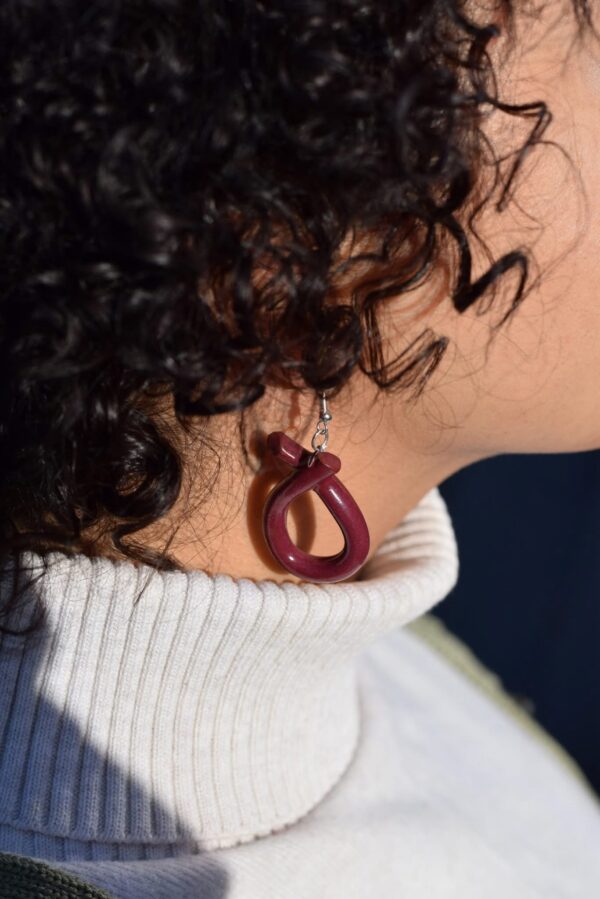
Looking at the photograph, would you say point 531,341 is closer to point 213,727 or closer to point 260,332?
point 260,332

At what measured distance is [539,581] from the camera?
161 centimetres

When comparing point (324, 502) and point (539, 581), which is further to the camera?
point (539, 581)

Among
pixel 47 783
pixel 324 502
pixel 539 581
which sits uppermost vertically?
pixel 324 502

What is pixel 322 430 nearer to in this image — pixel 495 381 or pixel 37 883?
pixel 495 381

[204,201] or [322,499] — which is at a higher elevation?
[204,201]

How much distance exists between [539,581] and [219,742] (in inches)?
38.9

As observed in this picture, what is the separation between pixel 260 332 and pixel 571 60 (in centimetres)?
27

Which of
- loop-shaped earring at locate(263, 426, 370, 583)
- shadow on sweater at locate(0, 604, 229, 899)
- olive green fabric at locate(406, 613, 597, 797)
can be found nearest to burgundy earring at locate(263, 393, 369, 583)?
loop-shaped earring at locate(263, 426, 370, 583)

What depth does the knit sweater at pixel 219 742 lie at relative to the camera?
66 cm

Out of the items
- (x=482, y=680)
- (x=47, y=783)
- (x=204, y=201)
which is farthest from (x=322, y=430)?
(x=482, y=680)

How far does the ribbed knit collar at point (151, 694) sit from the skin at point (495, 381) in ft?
0.15

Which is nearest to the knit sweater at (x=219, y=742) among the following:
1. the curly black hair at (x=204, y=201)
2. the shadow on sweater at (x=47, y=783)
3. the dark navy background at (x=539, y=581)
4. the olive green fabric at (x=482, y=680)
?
the shadow on sweater at (x=47, y=783)

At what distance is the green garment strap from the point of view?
584 millimetres

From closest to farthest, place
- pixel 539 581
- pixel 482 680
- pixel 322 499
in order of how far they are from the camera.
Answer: pixel 322 499, pixel 482 680, pixel 539 581
